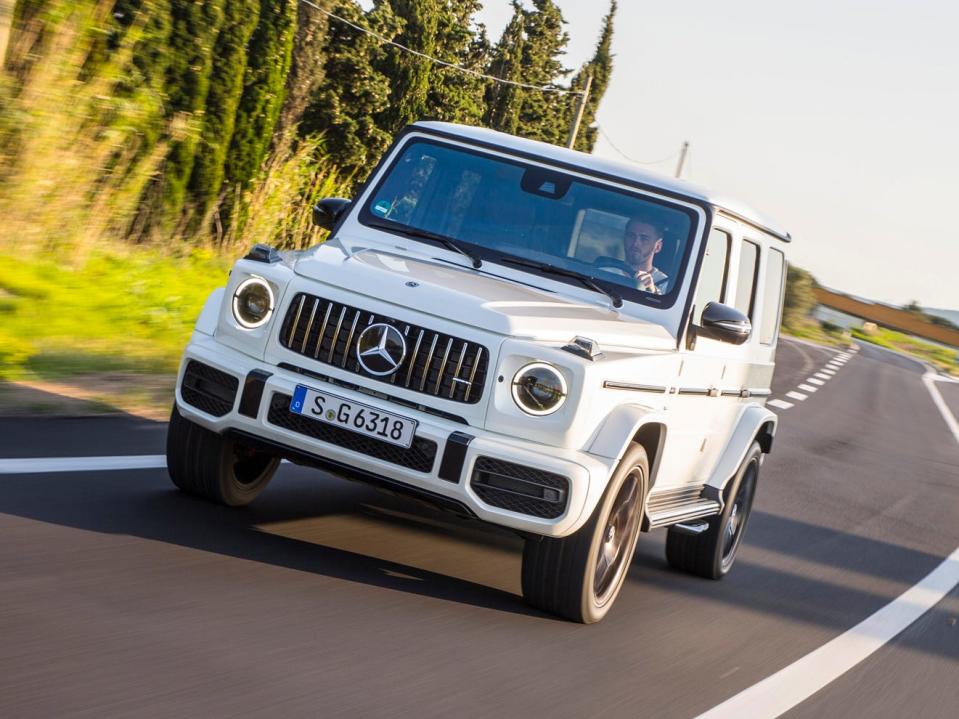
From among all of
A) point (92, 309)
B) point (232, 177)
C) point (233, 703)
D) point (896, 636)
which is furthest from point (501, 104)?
point (233, 703)

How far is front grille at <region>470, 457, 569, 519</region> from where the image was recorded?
498cm

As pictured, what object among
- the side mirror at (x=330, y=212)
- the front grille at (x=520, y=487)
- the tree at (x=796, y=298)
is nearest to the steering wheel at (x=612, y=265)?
the side mirror at (x=330, y=212)

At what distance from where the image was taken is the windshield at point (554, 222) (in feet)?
20.4

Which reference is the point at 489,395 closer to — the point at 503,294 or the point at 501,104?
the point at 503,294

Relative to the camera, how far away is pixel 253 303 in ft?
17.5

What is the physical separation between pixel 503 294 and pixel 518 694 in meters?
1.69

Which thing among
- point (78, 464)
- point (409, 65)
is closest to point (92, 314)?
point (78, 464)

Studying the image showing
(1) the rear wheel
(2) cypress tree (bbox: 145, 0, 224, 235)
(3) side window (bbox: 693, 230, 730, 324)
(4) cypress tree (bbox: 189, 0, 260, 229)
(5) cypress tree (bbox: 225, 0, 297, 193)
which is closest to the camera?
(3) side window (bbox: 693, 230, 730, 324)

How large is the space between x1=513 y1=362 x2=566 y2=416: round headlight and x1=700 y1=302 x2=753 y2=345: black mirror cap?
4.14ft

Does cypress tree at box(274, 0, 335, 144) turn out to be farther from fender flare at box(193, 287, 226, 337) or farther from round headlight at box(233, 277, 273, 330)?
round headlight at box(233, 277, 273, 330)

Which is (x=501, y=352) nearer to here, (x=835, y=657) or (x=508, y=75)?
(x=835, y=657)

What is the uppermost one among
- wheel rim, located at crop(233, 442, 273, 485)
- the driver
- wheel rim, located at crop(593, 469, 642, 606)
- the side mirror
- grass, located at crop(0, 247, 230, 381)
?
the driver

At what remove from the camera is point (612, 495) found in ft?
17.2

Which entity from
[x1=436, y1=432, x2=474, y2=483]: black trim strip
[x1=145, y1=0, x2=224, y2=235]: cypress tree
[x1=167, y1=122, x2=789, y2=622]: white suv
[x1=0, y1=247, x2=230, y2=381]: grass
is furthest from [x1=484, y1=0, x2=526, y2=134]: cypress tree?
[x1=436, y1=432, x2=474, y2=483]: black trim strip
